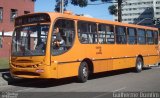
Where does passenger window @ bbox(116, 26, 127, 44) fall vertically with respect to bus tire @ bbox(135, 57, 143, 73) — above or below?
above

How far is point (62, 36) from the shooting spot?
15.7 m

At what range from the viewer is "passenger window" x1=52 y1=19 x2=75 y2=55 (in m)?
15.2

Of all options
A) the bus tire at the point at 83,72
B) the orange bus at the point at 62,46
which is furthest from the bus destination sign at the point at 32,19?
the bus tire at the point at 83,72

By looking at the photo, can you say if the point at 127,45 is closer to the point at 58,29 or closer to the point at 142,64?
the point at 142,64

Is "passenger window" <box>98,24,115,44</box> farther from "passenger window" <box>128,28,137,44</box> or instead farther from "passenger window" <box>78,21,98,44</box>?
"passenger window" <box>128,28,137,44</box>

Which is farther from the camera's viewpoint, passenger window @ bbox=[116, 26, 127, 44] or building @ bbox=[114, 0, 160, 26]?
building @ bbox=[114, 0, 160, 26]

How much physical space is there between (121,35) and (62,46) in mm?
6039

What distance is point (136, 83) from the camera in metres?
16.4

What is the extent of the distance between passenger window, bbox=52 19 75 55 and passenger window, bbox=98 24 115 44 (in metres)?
2.45

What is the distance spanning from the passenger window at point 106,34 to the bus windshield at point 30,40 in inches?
155

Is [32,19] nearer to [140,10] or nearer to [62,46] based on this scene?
[62,46]

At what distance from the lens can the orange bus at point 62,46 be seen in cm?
1496

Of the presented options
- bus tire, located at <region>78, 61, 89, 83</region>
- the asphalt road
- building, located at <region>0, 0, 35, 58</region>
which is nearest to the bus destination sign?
the asphalt road

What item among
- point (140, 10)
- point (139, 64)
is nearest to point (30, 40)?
point (139, 64)
